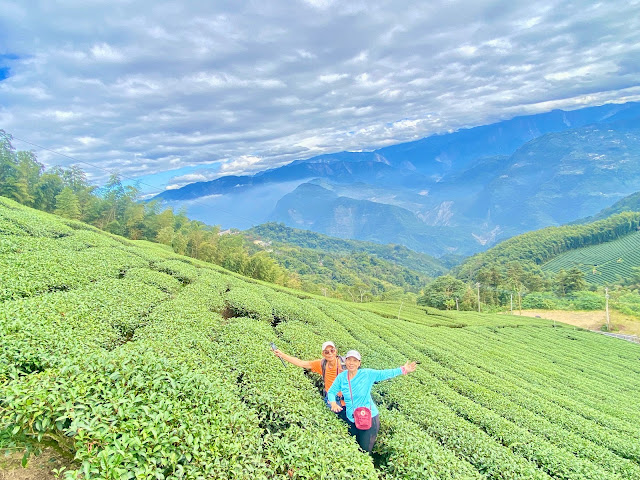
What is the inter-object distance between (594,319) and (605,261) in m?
74.6

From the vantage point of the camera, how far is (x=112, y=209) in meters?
45.8

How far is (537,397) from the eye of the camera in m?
13.0

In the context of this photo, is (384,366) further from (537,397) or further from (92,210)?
(92,210)

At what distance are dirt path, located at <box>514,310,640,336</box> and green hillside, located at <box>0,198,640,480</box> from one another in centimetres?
3822

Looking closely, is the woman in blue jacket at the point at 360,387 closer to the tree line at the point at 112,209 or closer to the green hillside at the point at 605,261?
the tree line at the point at 112,209

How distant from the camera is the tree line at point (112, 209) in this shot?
37969 mm

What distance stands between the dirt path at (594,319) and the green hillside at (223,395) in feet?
125

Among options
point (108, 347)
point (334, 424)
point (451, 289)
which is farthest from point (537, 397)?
point (451, 289)

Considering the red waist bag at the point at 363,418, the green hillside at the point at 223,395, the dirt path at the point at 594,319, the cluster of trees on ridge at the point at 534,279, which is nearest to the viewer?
the green hillside at the point at 223,395

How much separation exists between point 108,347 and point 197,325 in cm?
285

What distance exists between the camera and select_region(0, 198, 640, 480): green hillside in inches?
178

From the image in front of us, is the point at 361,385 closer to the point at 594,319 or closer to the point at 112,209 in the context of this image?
the point at 112,209

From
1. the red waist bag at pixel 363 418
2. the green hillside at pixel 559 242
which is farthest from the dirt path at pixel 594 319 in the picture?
the green hillside at pixel 559 242

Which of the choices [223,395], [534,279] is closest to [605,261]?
[534,279]
